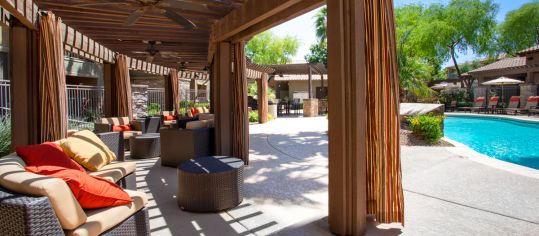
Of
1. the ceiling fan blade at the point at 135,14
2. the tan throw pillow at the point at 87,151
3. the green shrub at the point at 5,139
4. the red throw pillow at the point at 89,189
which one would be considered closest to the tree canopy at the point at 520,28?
the ceiling fan blade at the point at 135,14

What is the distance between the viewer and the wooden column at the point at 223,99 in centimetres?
600

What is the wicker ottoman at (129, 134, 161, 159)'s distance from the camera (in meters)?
6.87

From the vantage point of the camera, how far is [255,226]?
10.9 ft

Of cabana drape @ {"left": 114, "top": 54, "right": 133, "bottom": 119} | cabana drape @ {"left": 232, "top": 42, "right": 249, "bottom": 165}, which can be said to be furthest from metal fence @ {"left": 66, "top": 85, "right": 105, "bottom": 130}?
cabana drape @ {"left": 232, "top": 42, "right": 249, "bottom": 165}

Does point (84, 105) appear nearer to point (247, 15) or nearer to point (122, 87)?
point (122, 87)

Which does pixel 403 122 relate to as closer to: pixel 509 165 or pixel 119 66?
pixel 509 165

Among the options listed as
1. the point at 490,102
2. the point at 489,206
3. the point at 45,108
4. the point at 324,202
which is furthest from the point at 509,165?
the point at 490,102

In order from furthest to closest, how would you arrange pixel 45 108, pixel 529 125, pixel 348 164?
pixel 529 125 < pixel 45 108 < pixel 348 164

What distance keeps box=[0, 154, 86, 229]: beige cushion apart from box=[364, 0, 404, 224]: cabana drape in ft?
7.75

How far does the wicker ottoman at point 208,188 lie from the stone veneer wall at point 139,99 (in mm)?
10928

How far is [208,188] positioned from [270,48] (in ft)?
115

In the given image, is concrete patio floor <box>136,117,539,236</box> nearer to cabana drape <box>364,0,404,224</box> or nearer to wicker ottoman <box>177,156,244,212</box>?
wicker ottoman <box>177,156,244,212</box>

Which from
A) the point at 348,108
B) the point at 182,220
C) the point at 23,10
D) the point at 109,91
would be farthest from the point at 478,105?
the point at 23,10

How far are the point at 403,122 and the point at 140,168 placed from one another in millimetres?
7221
